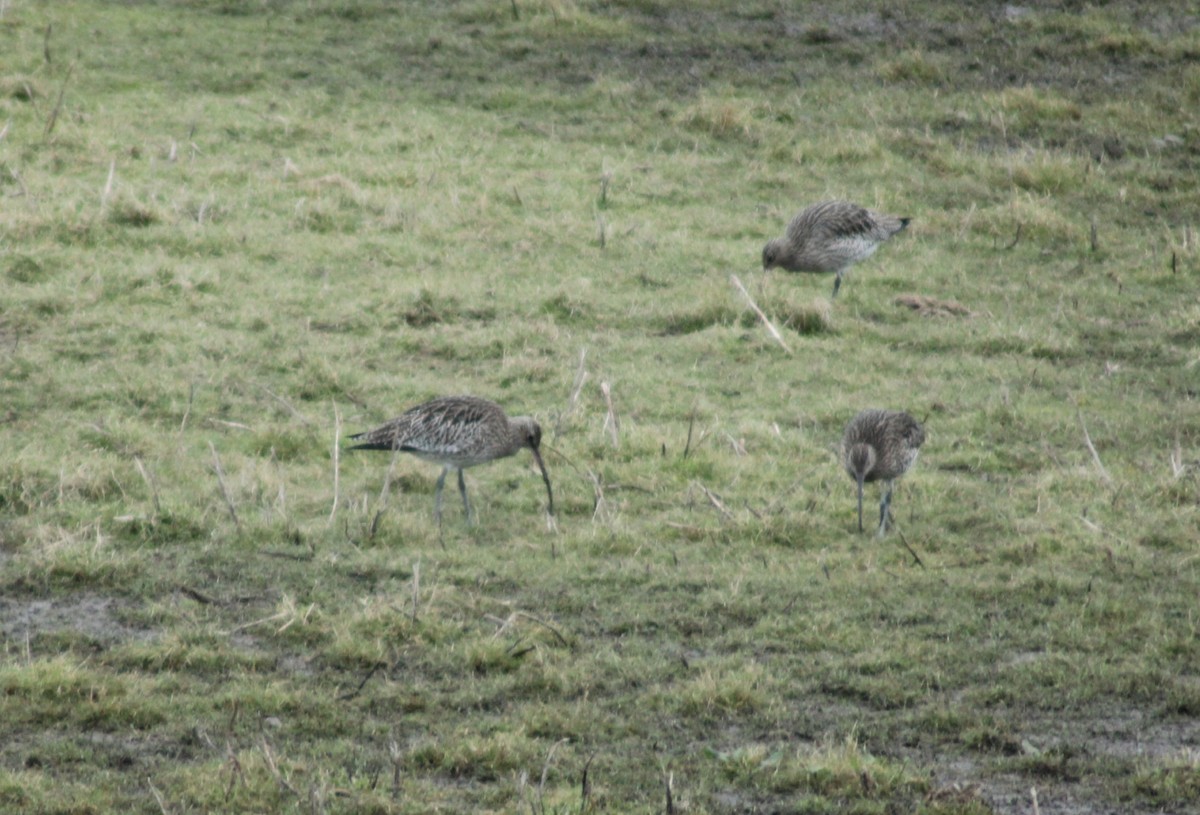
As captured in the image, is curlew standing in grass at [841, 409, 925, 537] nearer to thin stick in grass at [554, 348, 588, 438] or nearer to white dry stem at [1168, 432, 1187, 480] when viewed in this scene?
white dry stem at [1168, 432, 1187, 480]

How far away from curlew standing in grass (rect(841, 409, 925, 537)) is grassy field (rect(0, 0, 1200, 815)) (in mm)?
318

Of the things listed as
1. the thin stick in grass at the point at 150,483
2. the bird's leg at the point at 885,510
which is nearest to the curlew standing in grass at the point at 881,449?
the bird's leg at the point at 885,510

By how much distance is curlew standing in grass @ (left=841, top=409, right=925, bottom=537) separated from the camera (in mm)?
10375

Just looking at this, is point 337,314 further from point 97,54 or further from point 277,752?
point 97,54

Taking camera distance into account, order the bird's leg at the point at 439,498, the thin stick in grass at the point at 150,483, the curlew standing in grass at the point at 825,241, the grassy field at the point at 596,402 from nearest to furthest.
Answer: the grassy field at the point at 596,402 < the thin stick in grass at the point at 150,483 < the bird's leg at the point at 439,498 < the curlew standing in grass at the point at 825,241

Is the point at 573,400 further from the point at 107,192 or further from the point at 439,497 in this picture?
the point at 107,192

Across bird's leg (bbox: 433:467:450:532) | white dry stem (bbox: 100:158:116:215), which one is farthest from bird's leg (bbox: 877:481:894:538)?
white dry stem (bbox: 100:158:116:215)

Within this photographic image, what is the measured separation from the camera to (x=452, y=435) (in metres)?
10.4

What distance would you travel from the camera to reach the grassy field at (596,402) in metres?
7.81

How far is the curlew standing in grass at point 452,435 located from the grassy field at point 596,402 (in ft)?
1.27

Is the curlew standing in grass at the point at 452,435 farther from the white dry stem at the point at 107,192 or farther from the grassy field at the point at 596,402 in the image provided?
the white dry stem at the point at 107,192

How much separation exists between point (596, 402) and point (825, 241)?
386cm

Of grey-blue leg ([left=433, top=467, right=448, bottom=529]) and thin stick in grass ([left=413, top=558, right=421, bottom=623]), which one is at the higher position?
thin stick in grass ([left=413, top=558, right=421, bottom=623])

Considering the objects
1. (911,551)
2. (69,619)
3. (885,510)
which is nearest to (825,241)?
(885,510)
